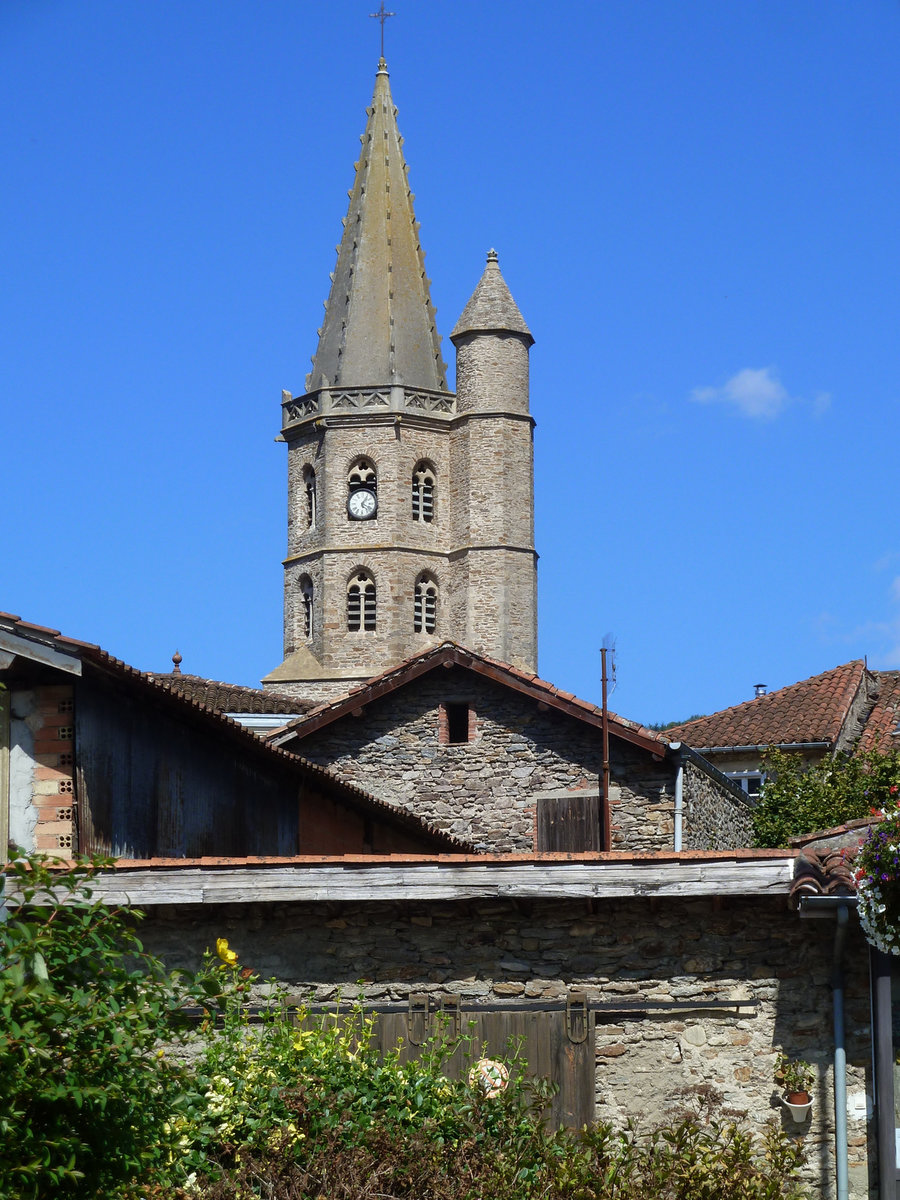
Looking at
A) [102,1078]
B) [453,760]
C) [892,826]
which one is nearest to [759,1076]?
[892,826]

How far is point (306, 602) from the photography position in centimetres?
6900

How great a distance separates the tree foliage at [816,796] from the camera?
66.5 feet

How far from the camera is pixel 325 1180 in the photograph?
8.22 m

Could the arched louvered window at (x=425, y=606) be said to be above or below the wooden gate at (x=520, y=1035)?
above

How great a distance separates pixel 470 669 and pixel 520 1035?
11.2m

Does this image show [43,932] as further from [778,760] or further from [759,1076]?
[778,760]

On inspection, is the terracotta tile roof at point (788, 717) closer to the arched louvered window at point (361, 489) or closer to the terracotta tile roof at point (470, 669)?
the terracotta tile roof at point (470, 669)

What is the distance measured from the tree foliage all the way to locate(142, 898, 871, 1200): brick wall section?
9280 millimetres

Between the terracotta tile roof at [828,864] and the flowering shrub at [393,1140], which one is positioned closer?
the flowering shrub at [393,1140]

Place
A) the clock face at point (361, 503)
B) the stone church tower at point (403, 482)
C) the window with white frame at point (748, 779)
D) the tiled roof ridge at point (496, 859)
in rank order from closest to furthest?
the tiled roof ridge at point (496, 859) → the window with white frame at point (748, 779) → the stone church tower at point (403, 482) → the clock face at point (361, 503)

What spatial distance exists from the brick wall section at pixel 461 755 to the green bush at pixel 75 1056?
1454 centimetres

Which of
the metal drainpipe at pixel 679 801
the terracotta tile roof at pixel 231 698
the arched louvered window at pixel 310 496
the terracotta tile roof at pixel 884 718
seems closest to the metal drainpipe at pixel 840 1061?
the metal drainpipe at pixel 679 801

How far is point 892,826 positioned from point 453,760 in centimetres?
1247

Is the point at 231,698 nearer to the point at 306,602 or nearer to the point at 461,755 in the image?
the point at 461,755
